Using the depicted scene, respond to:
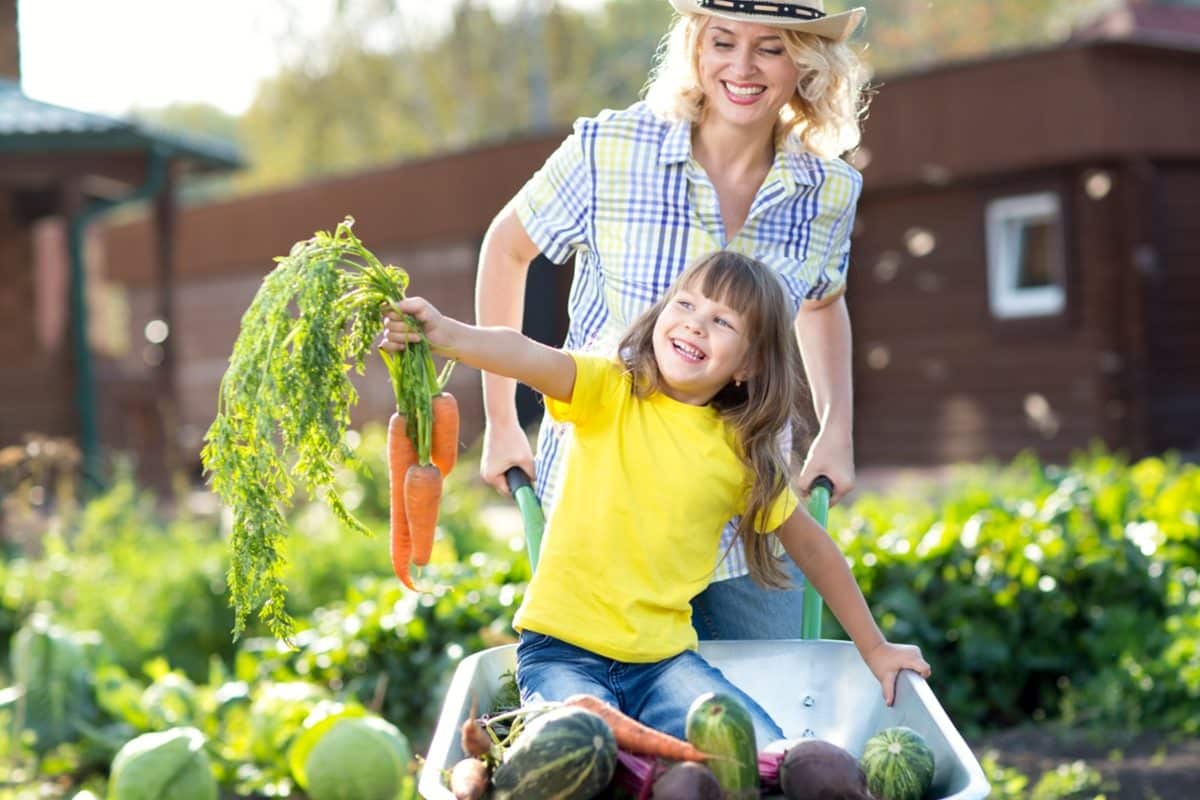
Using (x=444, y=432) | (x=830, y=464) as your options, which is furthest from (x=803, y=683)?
(x=444, y=432)

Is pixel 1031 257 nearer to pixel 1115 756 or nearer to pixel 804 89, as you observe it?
pixel 1115 756

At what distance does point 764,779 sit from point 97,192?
14.4m

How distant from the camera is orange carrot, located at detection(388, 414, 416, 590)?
264cm

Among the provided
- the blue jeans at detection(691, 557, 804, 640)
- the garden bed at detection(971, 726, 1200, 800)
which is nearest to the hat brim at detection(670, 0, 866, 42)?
the blue jeans at detection(691, 557, 804, 640)

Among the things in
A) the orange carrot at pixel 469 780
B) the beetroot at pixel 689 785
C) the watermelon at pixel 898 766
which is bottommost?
the watermelon at pixel 898 766

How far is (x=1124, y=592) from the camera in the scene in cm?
522

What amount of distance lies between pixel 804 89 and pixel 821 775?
57.9 inches

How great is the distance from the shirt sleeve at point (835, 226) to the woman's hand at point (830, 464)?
29 cm

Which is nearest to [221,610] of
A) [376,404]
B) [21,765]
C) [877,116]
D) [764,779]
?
[21,765]

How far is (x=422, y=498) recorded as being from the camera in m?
2.64

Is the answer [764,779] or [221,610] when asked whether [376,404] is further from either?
[764,779]

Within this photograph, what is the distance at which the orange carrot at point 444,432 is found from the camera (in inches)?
103

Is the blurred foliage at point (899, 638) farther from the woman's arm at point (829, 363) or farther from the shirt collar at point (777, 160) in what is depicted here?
the shirt collar at point (777, 160)

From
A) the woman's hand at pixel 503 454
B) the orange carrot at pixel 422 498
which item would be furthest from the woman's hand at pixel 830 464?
the orange carrot at pixel 422 498
